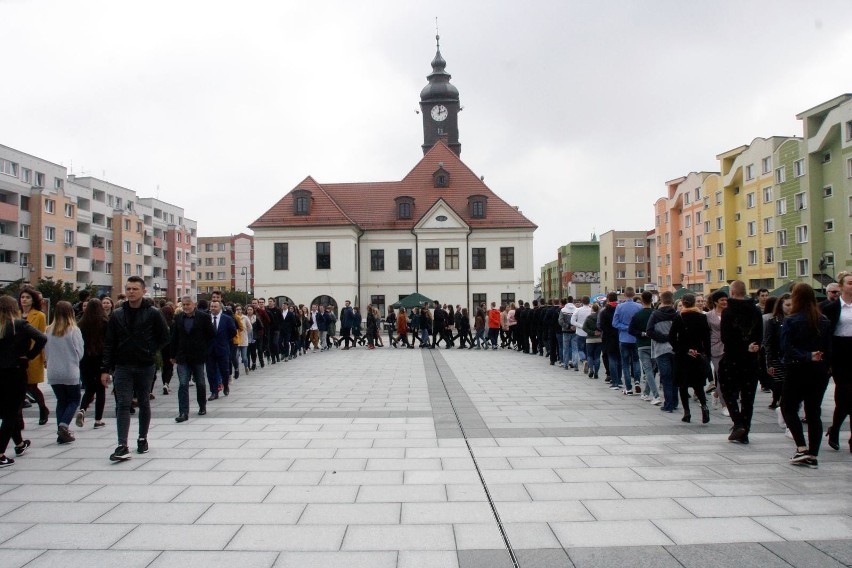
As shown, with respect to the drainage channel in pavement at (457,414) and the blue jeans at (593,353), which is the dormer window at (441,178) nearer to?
the drainage channel in pavement at (457,414)

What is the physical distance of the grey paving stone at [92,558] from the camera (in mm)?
4367

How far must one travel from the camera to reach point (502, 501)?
568 centimetres

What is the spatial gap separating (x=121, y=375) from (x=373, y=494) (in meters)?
3.46

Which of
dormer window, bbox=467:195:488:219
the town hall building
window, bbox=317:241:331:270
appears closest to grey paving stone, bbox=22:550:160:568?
the town hall building

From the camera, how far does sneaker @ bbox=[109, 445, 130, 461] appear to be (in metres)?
7.21

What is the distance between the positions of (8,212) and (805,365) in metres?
61.0

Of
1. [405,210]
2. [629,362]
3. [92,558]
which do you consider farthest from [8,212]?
[92,558]

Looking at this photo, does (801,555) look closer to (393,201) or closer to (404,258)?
(404,258)

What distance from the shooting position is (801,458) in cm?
674

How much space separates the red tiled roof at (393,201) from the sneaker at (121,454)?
41.4 m

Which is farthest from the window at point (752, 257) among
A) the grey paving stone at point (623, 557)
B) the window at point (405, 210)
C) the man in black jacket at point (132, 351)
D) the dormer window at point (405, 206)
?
the grey paving stone at point (623, 557)

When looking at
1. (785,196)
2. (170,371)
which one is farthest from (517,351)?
(785,196)

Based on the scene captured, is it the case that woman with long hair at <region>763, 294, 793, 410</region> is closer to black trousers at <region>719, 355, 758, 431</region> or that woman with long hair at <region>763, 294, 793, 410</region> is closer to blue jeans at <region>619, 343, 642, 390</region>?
black trousers at <region>719, 355, 758, 431</region>

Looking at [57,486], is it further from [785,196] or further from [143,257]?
[143,257]
